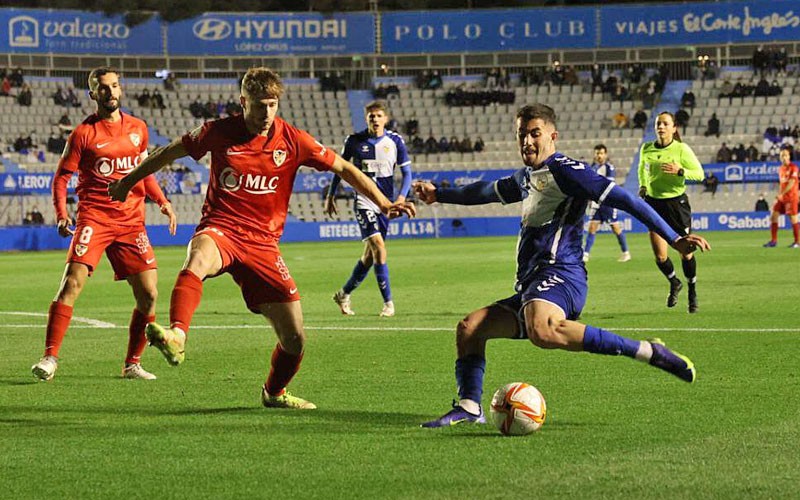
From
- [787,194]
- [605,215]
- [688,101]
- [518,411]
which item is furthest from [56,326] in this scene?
[688,101]

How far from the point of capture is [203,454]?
19.2 ft

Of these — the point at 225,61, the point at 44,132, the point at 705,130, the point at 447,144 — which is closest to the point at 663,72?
the point at 705,130

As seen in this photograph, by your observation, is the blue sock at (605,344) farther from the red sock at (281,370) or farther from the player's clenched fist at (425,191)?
the red sock at (281,370)

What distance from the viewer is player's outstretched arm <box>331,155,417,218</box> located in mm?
7148

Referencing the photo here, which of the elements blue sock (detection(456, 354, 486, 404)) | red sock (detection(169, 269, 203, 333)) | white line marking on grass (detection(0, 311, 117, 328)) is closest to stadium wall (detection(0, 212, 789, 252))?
white line marking on grass (detection(0, 311, 117, 328))

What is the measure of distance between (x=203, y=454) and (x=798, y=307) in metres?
9.73

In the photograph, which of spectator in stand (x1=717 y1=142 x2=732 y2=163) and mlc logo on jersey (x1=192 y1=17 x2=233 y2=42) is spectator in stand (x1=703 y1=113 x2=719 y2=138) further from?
mlc logo on jersey (x1=192 y1=17 x2=233 y2=42)

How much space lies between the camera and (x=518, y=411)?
6293 mm

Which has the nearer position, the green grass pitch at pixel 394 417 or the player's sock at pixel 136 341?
the green grass pitch at pixel 394 417

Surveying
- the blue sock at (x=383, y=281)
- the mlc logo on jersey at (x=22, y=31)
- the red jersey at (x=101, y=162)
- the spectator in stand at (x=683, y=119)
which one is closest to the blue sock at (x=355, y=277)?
the blue sock at (x=383, y=281)

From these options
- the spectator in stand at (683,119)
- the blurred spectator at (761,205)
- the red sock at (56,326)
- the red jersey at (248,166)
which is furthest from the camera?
the spectator in stand at (683,119)

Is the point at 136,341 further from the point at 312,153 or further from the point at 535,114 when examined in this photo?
the point at 535,114

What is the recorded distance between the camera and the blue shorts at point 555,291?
6.67m

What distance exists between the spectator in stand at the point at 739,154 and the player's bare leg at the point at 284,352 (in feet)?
124
